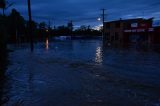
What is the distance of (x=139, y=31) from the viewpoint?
7175 centimetres

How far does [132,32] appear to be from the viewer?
75438 mm

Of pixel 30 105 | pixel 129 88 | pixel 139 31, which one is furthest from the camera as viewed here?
pixel 139 31

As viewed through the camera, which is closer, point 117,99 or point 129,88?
point 117,99

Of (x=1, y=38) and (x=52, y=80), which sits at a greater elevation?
(x=1, y=38)

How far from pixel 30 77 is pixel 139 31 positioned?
195ft

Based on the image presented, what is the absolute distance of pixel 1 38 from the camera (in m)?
12.4

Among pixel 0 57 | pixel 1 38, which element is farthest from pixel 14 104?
pixel 1 38

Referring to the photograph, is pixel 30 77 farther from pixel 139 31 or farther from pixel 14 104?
pixel 139 31

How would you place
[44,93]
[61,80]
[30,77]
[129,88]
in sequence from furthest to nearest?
[30,77]
[61,80]
[129,88]
[44,93]

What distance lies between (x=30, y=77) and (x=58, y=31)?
153 metres

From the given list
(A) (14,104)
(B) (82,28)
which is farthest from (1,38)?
(B) (82,28)

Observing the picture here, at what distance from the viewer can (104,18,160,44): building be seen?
68387 mm

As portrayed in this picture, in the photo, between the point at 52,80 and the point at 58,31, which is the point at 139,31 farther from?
the point at 58,31

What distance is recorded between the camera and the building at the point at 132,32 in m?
68.4
